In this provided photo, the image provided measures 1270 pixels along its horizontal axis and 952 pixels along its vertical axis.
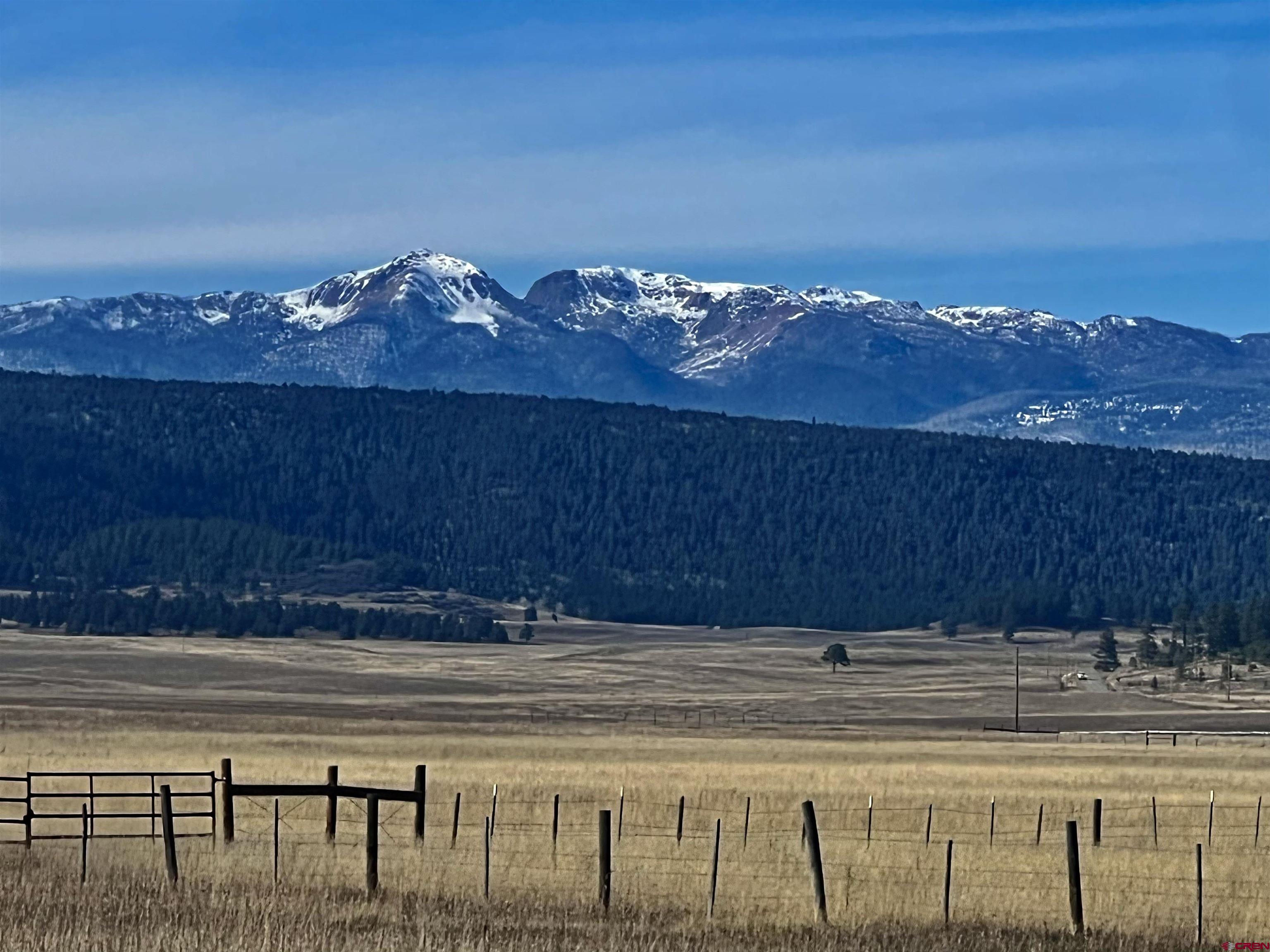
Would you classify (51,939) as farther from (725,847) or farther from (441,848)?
(725,847)

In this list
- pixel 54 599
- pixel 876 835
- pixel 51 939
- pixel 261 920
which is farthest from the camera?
pixel 54 599

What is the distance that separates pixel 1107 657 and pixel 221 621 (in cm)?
8134

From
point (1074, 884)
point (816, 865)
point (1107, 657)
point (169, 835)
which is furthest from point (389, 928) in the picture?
point (1107, 657)

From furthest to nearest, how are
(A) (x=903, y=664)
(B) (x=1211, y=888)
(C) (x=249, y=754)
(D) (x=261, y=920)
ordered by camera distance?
1. (A) (x=903, y=664)
2. (C) (x=249, y=754)
3. (B) (x=1211, y=888)
4. (D) (x=261, y=920)

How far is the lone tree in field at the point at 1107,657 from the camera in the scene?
15825 centimetres

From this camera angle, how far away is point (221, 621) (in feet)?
625

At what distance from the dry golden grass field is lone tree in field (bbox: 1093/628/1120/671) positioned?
2856 cm

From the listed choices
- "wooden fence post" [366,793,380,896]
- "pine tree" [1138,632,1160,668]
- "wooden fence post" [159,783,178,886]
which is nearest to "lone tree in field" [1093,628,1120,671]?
"pine tree" [1138,632,1160,668]

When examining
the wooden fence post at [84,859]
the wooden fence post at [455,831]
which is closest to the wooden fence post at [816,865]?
the wooden fence post at [84,859]

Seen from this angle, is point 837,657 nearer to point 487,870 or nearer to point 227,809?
point 227,809

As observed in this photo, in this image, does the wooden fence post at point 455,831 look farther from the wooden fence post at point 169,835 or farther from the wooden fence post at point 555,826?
the wooden fence post at point 169,835

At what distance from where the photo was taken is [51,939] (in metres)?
20.8

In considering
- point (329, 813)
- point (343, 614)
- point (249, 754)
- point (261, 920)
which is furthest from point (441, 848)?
point (343, 614)

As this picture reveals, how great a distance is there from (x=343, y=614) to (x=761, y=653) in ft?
148
